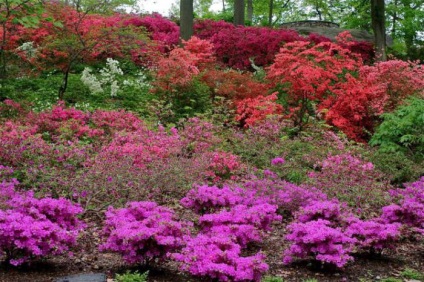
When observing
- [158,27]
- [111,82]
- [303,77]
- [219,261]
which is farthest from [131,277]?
[158,27]

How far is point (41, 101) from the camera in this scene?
1194 cm

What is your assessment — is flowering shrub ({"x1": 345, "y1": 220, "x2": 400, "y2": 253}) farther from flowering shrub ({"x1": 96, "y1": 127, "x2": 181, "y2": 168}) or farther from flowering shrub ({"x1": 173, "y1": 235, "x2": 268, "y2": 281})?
flowering shrub ({"x1": 96, "y1": 127, "x2": 181, "y2": 168})

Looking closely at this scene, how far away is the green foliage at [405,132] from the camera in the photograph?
31.5 ft

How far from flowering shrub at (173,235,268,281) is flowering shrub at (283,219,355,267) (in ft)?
1.71

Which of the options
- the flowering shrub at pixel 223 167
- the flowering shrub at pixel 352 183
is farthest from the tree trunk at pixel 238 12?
the flowering shrub at pixel 223 167

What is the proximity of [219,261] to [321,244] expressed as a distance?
43.7 inches

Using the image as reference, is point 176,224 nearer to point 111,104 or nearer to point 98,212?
point 98,212

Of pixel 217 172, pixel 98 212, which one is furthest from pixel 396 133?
pixel 98 212

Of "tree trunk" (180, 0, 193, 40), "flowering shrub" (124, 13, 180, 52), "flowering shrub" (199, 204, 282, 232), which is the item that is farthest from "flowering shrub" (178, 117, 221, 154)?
"flowering shrub" (124, 13, 180, 52)

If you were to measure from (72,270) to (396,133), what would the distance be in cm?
727

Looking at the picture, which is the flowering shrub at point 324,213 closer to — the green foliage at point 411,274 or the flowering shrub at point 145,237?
the green foliage at point 411,274

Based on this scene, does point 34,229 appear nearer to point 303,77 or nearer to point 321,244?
point 321,244

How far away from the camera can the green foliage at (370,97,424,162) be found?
9.59 meters

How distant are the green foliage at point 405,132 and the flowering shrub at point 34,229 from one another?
6790mm
